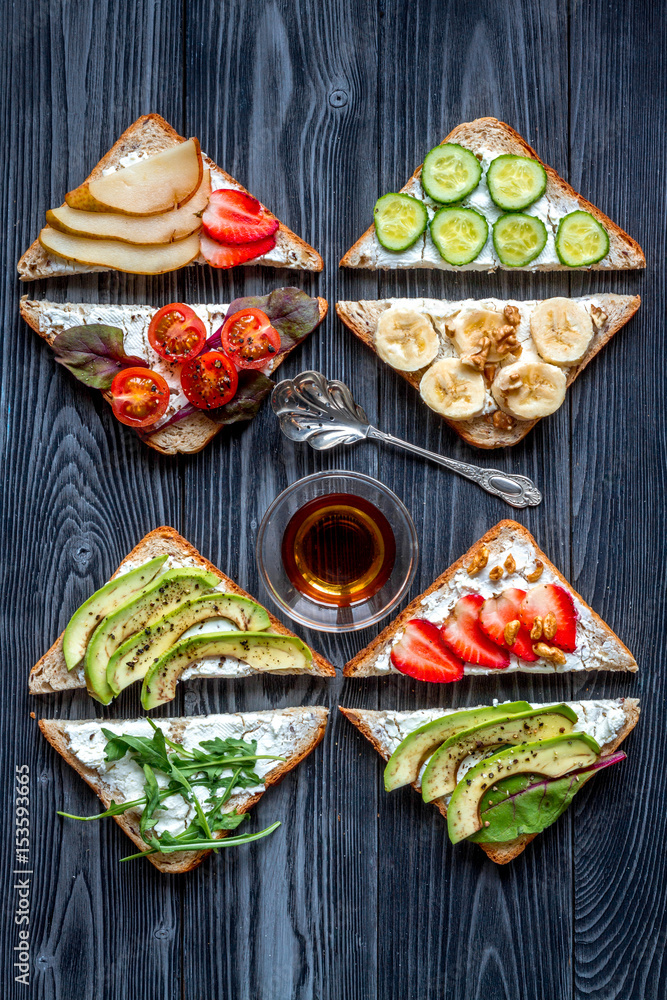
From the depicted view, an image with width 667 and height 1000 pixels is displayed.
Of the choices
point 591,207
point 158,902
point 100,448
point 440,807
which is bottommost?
point 158,902

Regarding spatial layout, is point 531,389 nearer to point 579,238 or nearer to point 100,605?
point 579,238

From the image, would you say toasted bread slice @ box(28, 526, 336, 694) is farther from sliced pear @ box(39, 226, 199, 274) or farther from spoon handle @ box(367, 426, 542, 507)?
sliced pear @ box(39, 226, 199, 274)

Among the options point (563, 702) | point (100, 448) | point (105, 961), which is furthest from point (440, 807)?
point (100, 448)

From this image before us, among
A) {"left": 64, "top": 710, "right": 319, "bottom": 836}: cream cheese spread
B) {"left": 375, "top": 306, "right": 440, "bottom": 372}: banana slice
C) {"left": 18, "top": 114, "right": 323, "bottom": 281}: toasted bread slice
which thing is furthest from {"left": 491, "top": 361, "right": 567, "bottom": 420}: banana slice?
{"left": 64, "top": 710, "right": 319, "bottom": 836}: cream cheese spread

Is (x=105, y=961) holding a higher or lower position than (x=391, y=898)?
lower

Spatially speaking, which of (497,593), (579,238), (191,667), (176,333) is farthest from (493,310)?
(191,667)

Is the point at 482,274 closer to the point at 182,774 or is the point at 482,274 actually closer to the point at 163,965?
the point at 182,774
